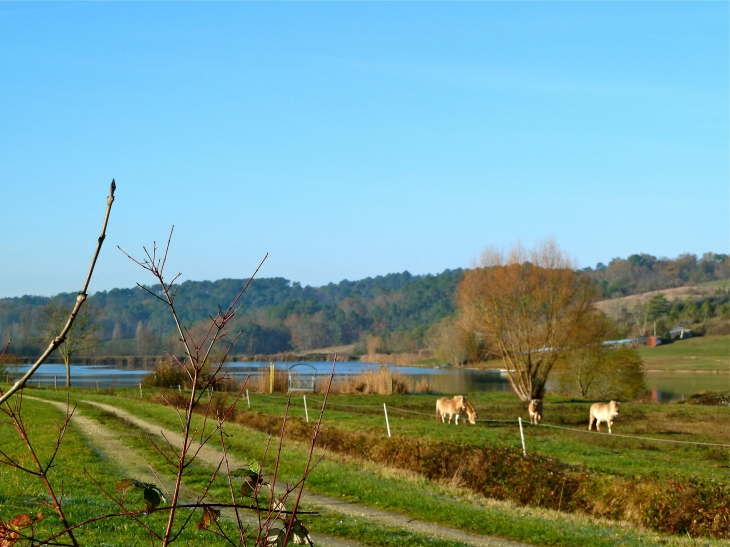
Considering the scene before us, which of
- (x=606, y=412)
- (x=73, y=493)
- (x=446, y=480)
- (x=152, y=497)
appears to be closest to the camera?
(x=152, y=497)

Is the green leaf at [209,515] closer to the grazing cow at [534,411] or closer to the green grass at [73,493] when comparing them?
the green grass at [73,493]

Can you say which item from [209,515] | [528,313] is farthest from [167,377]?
[209,515]

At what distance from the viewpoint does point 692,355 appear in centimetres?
9406

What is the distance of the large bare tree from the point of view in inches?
1726

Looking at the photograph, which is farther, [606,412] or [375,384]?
[375,384]

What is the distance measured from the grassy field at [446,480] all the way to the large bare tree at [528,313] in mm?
6164

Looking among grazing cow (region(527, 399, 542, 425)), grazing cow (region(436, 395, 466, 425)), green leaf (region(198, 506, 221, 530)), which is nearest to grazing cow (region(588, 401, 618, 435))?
grazing cow (region(527, 399, 542, 425))

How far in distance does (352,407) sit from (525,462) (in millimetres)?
→ 20823

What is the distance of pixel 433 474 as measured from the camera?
16.2 metres

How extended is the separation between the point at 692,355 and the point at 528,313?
58.7 metres

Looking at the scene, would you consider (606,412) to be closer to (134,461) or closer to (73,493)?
(134,461)

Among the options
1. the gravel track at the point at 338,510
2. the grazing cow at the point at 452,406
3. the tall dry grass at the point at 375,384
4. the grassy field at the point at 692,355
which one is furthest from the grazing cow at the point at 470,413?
the grassy field at the point at 692,355

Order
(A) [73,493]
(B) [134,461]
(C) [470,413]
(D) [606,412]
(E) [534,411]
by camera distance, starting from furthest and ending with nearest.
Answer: (E) [534,411] → (C) [470,413] → (D) [606,412] → (B) [134,461] → (A) [73,493]

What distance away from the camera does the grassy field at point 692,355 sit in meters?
83.8
